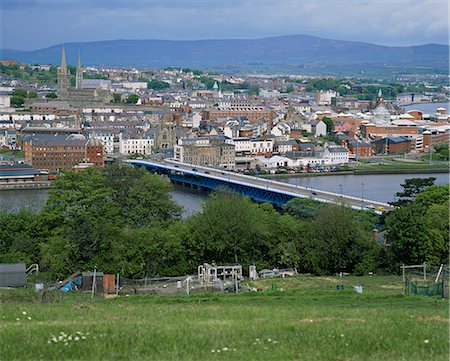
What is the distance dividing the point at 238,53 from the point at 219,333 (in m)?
164

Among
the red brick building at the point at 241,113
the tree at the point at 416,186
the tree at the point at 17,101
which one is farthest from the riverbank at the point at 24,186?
the tree at the point at 17,101

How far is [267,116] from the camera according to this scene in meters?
33.7

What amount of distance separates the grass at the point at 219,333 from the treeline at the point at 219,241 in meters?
3.61

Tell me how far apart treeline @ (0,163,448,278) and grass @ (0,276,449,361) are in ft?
11.8

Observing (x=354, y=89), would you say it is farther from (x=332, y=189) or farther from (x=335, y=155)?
(x=332, y=189)

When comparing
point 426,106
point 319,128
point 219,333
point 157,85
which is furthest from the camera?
point 157,85

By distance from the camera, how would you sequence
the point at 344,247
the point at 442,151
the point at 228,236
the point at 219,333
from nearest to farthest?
the point at 219,333 → the point at 228,236 → the point at 344,247 → the point at 442,151

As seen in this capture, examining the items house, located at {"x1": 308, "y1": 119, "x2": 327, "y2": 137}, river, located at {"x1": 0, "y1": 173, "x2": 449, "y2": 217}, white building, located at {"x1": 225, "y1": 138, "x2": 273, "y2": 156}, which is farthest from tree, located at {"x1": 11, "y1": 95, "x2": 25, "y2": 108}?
river, located at {"x1": 0, "y1": 173, "x2": 449, "y2": 217}

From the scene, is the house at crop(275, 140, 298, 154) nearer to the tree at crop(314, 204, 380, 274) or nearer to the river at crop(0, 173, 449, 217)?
the river at crop(0, 173, 449, 217)

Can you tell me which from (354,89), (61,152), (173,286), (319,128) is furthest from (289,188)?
(354,89)

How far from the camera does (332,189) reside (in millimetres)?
19094

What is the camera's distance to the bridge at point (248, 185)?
1475 cm

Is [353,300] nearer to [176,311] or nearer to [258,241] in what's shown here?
[176,311]

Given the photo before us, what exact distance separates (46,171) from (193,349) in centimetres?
1804
